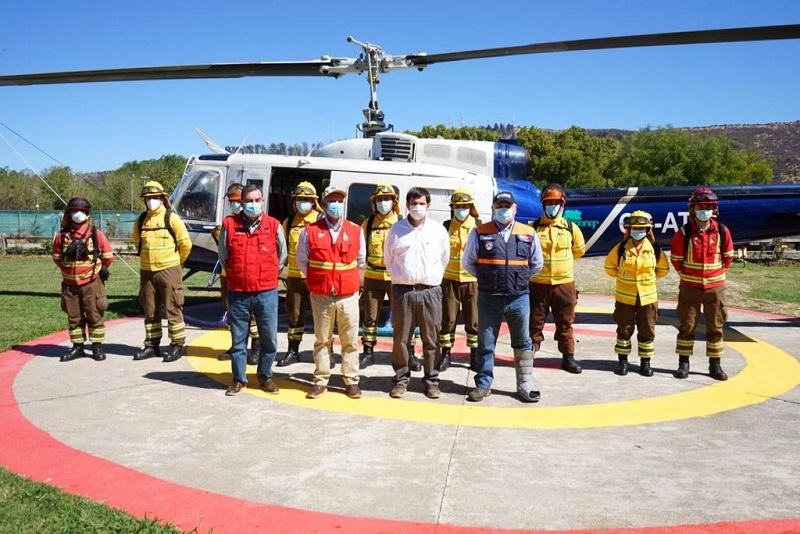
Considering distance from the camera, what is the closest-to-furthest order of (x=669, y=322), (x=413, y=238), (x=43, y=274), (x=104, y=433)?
(x=104, y=433) → (x=413, y=238) → (x=669, y=322) → (x=43, y=274)

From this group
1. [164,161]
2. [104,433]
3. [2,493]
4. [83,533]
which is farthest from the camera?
[164,161]

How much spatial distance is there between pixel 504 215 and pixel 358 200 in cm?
370

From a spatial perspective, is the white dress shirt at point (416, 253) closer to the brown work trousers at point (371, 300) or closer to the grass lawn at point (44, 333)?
the brown work trousers at point (371, 300)

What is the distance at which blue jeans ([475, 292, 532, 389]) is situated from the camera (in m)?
5.97

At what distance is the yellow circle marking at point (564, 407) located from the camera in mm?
5457

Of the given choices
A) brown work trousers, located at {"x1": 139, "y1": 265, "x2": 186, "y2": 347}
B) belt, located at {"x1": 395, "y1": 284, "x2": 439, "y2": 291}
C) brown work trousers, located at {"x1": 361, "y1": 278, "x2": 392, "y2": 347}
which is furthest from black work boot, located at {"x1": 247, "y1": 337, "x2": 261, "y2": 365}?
belt, located at {"x1": 395, "y1": 284, "x2": 439, "y2": 291}

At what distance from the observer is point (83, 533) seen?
11.0ft

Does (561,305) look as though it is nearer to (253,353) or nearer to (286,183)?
(253,353)

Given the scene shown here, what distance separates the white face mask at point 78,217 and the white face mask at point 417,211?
4.16 metres

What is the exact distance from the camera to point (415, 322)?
6262 millimetres

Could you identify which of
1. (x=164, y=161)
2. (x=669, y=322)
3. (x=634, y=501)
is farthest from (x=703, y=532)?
(x=164, y=161)

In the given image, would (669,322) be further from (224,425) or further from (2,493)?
(2,493)

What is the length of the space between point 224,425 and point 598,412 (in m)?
3.40

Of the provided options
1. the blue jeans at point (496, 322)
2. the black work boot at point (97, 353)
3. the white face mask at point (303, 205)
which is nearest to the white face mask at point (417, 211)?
the blue jeans at point (496, 322)
